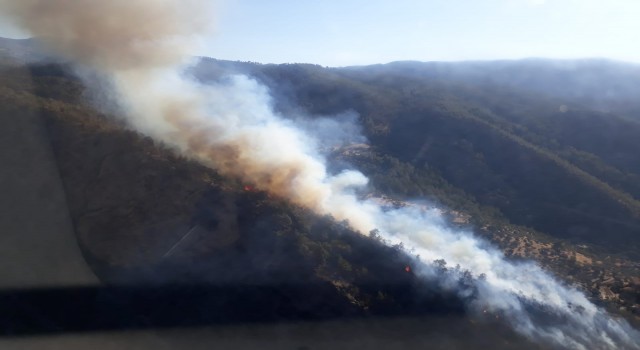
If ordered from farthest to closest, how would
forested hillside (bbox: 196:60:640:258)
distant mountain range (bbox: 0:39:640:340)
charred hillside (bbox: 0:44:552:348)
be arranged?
forested hillside (bbox: 196:60:640:258)
distant mountain range (bbox: 0:39:640:340)
charred hillside (bbox: 0:44:552:348)

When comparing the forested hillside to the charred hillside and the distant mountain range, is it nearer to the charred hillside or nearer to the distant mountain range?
the distant mountain range

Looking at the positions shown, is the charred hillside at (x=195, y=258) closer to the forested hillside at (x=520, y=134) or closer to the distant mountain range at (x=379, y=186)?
the distant mountain range at (x=379, y=186)

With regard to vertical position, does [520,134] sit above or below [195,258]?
below

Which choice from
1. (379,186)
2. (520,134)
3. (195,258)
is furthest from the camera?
(520,134)

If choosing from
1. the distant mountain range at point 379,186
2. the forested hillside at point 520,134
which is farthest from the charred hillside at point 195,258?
the forested hillside at point 520,134

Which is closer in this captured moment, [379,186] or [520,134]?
[379,186]

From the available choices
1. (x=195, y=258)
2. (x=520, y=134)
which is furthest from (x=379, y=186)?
(x=520, y=134)

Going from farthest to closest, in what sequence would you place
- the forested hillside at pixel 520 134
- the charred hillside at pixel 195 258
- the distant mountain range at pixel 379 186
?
the forested hillside at pixel 520 134
the distant mountain range at pixel 379 186
the charred hillside at pixel 195 258

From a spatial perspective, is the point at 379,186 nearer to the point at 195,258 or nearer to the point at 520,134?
the point at 195,258

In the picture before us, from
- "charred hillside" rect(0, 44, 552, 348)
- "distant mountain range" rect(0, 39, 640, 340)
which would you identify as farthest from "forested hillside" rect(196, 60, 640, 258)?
"charred hillside" rect(0, 44, 552, 348)

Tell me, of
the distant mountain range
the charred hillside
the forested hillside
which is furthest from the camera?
the forested hillside

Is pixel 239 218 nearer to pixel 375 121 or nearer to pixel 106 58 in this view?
pixel 106 58
